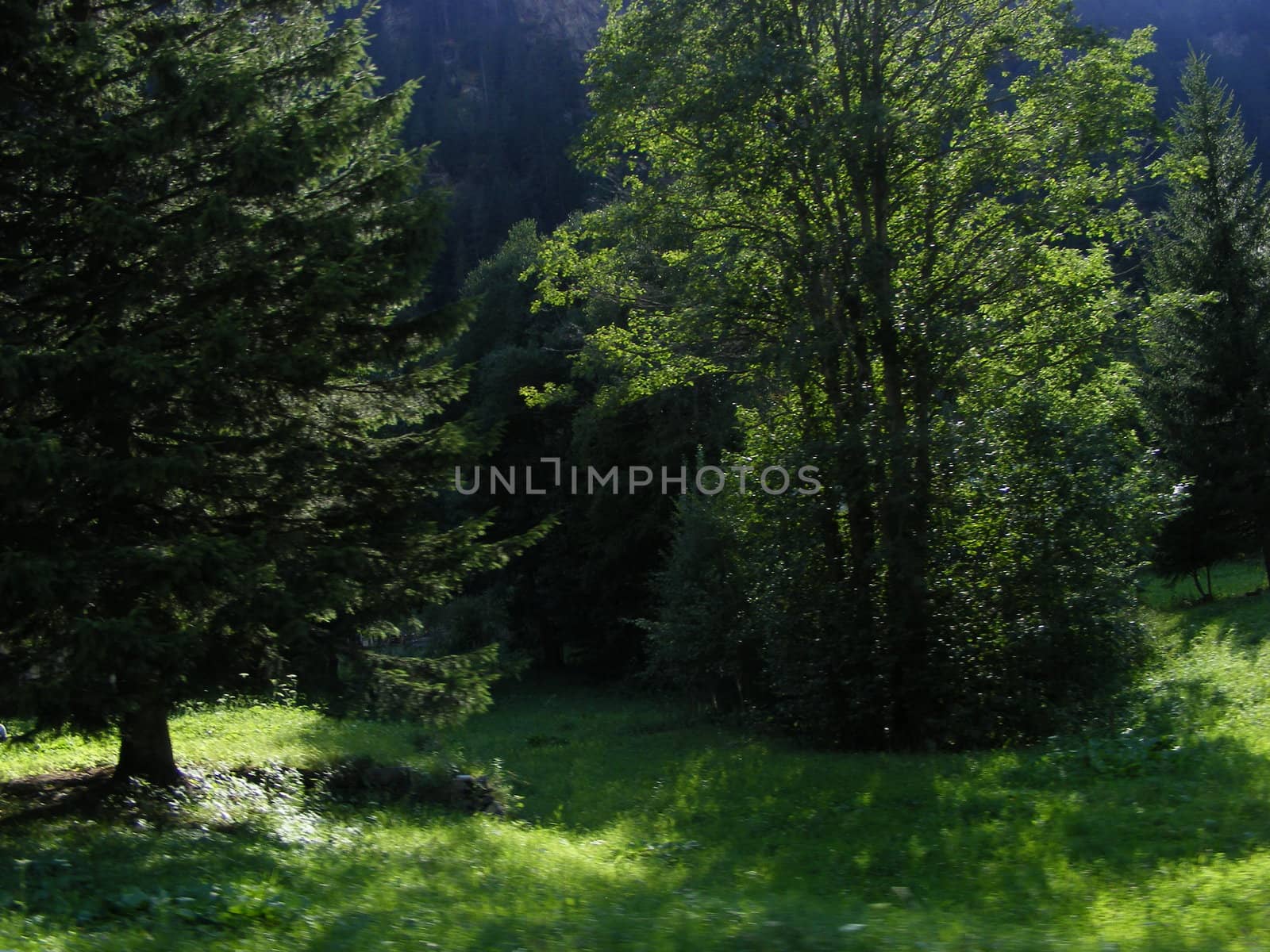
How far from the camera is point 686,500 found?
80.0 feet

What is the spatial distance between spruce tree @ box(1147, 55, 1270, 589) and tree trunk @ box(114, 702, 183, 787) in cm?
2222

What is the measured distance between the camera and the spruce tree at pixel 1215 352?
23.9 m

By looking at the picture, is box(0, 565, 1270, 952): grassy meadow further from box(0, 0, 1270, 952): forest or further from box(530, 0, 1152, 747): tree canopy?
box(530, 0, 1152, 747): tree canopy

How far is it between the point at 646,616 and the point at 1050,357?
20.9 m

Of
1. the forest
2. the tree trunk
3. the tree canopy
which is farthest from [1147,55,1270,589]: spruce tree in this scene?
the tree trunk

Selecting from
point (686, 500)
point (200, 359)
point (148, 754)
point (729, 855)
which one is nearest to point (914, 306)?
point (729, 855)

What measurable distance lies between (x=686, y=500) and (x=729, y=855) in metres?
15.0

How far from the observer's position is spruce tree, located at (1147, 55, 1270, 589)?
2391 centimetres

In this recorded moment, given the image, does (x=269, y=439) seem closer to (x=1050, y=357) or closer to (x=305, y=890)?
(x=305, y=890)

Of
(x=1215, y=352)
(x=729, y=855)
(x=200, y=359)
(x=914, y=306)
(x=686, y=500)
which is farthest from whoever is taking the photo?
(x=686, y=500)

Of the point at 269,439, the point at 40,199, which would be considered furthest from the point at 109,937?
the point at 40,199

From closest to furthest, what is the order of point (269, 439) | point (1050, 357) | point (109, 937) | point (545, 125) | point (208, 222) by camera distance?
point (109, 937) < point (208, 222) < point (269, 439) < point (1050, 357) < point (545, 125)

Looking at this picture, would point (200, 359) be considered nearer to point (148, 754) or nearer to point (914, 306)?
point (148, 754)

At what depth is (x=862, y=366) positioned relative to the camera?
615 inches
